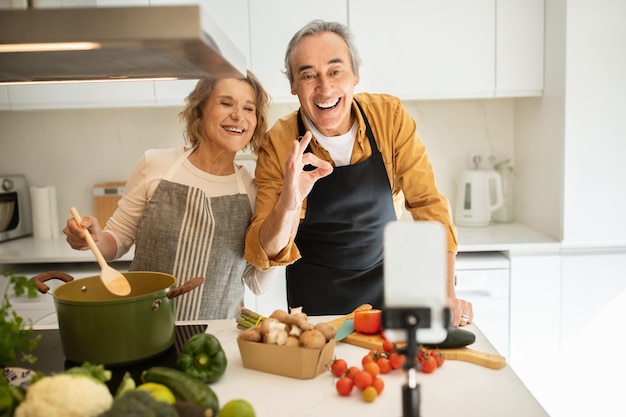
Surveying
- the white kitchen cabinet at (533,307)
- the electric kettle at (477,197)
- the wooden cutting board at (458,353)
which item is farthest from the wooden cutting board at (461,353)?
the electric kettle at (477,197)

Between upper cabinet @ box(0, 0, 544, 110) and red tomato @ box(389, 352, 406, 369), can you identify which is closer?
red tomato @ box(389, 352, 406, 369)

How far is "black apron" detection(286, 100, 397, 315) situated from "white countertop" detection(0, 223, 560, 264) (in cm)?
83

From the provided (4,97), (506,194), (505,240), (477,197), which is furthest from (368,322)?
(4,97)

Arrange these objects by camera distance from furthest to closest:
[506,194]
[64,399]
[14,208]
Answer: [506,194], [14,208], [64,399]

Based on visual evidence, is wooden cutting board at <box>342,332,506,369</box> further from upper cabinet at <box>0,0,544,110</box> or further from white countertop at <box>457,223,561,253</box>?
upper cabinet at <box>0,0,544,110</box>

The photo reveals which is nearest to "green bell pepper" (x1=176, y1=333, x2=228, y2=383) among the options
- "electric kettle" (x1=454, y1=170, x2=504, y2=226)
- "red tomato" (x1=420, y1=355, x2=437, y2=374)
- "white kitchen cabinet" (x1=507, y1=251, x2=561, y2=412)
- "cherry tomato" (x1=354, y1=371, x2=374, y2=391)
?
"cherry tomato" (x1=354, y1=371, x2=374, y2=391)

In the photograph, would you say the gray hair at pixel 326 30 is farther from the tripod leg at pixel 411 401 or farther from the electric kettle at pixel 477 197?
the electric kettle at pixel 477 197

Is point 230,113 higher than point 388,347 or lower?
higher

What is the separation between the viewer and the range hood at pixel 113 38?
0.92 m

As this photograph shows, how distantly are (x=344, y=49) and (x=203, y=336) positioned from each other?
1.04 meters

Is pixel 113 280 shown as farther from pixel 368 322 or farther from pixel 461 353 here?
pixel 461 353

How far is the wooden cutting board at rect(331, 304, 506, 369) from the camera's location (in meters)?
1.21

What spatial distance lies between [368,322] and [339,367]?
0.72 feet

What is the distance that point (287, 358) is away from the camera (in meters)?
1.17
